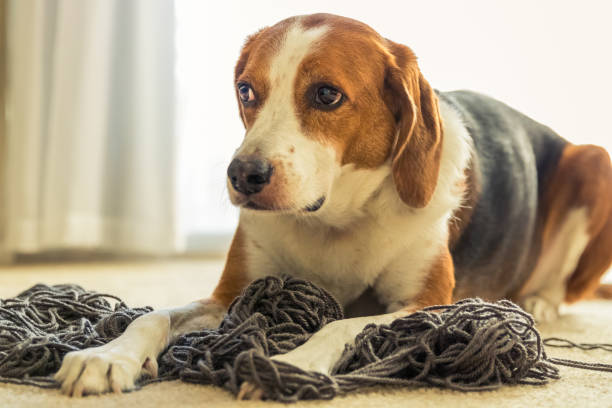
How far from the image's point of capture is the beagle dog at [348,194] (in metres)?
1.45

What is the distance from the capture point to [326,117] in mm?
1569

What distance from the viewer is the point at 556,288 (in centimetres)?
239

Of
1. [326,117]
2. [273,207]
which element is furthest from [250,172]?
[326,117]

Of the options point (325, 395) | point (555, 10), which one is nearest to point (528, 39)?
point (555, 10)

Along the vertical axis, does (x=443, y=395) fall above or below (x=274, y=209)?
below

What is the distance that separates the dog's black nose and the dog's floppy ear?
0.36 meters

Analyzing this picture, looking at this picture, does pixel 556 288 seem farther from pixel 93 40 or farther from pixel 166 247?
pixel 93 40

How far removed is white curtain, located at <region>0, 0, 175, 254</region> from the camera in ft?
12.1

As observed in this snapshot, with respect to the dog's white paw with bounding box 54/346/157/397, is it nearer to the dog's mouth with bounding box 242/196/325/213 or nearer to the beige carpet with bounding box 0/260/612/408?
the beige carpet with bounding box 0/260/612/408

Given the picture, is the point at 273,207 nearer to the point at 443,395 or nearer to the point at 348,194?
the point at 348,194

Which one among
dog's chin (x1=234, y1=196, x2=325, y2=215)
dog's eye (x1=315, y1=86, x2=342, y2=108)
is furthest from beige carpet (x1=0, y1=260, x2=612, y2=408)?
dog's eye (x1=315, y1=86, x2=342, y2=108)

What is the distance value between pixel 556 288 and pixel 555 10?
1.94m

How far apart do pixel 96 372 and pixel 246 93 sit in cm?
73

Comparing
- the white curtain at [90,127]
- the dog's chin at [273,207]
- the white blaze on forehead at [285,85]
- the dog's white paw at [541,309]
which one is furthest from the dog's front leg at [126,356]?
the white curtain at [90,127]
